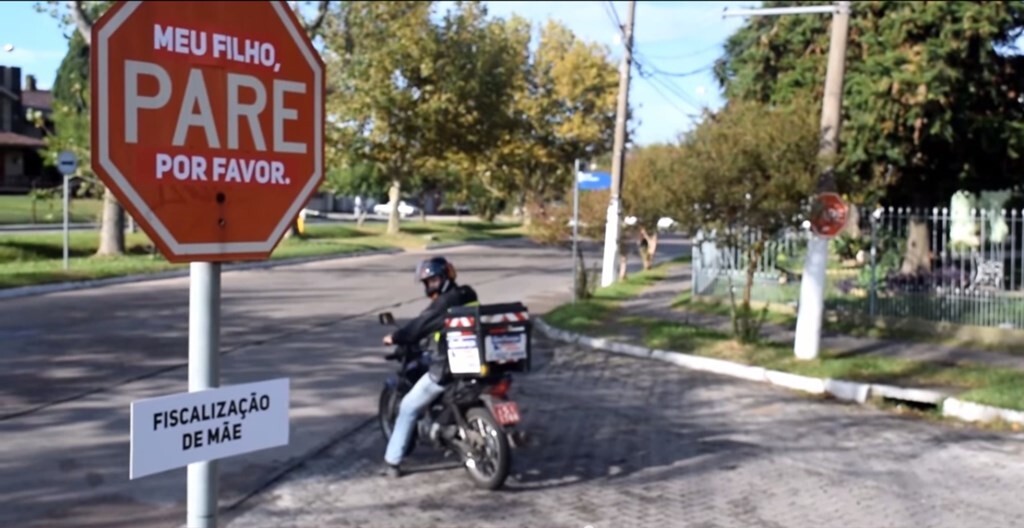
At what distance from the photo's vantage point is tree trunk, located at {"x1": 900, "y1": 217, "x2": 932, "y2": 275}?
21641mm

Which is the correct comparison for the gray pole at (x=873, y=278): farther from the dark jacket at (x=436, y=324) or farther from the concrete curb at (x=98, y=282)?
the dark jacket at (x=436, y=324)

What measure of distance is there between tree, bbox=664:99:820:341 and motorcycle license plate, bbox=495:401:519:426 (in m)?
7.63

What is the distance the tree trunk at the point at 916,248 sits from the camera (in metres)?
21.6

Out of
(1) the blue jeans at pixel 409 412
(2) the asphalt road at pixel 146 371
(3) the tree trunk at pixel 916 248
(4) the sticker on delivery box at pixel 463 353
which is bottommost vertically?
(2) the asphalt road at pixel 146 371

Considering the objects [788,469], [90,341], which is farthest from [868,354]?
[90,341]

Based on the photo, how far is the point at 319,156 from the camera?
3.20m

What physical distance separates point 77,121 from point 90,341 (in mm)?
19579

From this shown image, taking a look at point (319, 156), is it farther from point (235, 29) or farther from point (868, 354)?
point (868, 354)

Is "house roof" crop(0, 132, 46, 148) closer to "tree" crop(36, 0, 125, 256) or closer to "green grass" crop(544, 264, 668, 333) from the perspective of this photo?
"tree" crop(36, 0, 125, 256)

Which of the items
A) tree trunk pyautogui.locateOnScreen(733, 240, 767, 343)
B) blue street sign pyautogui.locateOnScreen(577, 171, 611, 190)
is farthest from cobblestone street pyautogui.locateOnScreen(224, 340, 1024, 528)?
blue street sign pyautogui.locateOnScreen(577, 171, 611, 190)

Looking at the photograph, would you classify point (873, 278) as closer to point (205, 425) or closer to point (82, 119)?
point (205, 425)

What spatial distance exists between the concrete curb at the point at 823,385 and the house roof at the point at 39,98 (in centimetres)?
3889

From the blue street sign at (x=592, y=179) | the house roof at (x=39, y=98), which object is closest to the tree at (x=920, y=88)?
the blue street sign at (x=592, y=179)

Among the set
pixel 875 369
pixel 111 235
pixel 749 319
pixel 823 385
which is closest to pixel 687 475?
pixel 823 385
